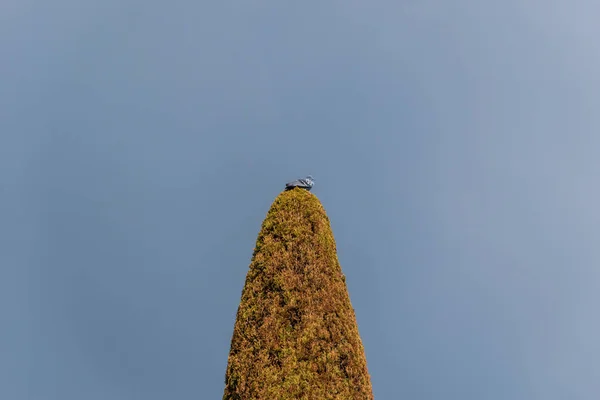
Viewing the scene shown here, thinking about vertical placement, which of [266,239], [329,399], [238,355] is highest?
[266,239]

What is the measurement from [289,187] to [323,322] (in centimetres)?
431

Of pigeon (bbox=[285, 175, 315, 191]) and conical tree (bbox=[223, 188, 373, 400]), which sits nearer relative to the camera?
conical tree (bbox=[223, 188, 373, 400])

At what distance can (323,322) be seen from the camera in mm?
10914

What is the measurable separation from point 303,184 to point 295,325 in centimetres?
455

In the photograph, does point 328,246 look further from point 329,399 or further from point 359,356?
point 329,399

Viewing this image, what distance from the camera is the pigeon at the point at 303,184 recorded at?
1397cm

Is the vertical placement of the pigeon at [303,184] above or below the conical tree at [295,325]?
above

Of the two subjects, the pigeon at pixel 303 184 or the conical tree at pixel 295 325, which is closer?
the conical tree at pixel 295 325

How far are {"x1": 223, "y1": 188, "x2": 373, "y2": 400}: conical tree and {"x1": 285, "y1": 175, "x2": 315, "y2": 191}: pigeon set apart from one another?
4.40 feet

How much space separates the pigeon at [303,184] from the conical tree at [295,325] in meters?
1.34

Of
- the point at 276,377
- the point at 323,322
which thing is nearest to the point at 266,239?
the point at 323,322

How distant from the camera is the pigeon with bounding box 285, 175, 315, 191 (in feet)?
45.8

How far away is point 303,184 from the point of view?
14148mm

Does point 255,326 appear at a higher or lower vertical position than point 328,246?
lower
